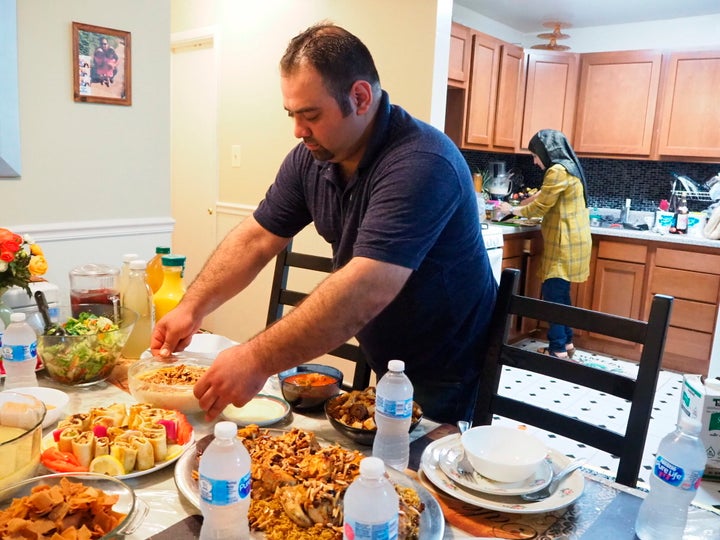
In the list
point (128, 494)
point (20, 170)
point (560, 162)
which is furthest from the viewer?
point (560, 162)

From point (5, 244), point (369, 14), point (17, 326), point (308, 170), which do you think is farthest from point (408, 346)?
point (369, 14)

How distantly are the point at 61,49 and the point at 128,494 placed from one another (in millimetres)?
2306

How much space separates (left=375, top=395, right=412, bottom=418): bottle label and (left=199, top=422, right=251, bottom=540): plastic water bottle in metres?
0.32

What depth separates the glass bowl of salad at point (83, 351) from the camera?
4.55 ft

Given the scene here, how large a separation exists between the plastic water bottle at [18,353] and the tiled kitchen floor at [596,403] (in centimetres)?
232

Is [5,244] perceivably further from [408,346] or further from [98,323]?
[408,346]

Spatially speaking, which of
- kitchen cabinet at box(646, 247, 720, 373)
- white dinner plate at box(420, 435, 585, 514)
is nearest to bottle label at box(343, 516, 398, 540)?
white dinner plate at box(420, 435, 585, 514)

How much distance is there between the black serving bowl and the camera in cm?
116

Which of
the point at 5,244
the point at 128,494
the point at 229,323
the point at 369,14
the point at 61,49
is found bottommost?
the point at 229,323

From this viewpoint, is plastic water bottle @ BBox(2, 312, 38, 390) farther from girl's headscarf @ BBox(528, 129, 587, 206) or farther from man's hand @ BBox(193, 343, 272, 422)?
girl's headscarf @ BBox(528, 129, 587, 206)

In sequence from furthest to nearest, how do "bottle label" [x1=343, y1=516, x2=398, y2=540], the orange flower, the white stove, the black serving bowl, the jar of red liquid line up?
the white stove → the jar of red liquid → the orange flower → the black serving bowl → "bottle label" [x1=343, y1=516, x2=398, y2=540]

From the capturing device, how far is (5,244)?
1.50 meters

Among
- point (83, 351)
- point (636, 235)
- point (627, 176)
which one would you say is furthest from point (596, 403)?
point (83, 351)

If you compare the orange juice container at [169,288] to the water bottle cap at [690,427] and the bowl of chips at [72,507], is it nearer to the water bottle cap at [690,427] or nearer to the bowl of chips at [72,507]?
the bowl of chips at [72,507]
